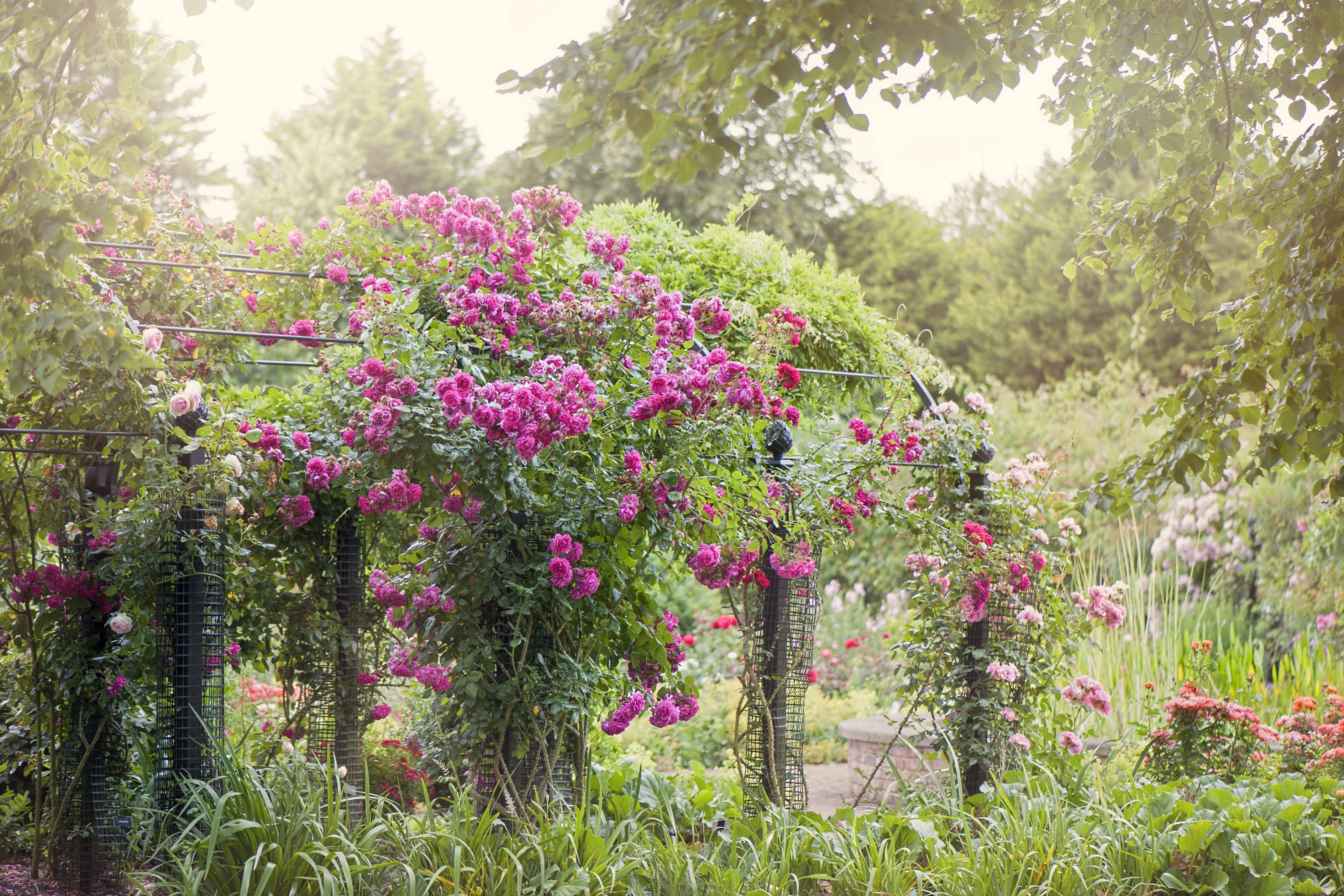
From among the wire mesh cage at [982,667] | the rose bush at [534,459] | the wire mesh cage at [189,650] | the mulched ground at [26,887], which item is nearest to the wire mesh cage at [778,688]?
the rose bush at [534,459]

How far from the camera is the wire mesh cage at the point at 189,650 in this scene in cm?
304

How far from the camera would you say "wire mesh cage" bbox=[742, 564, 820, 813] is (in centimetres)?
371

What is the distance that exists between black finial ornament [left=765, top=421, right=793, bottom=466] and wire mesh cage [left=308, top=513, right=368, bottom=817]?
1.59 m

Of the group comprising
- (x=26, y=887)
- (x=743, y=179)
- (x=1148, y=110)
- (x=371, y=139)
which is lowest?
(x=26, y=887)

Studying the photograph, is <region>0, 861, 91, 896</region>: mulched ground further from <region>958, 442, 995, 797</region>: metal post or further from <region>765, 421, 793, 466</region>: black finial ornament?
<region>958, 442, 995, 797</region>: metal post

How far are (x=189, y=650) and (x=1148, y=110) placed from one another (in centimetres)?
321

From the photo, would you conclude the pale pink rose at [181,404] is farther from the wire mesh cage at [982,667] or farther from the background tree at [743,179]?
the background tree at [743,179]

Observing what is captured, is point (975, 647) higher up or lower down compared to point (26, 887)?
higher up

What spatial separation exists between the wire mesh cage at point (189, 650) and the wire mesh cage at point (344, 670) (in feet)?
2.49

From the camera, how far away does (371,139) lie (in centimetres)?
1619

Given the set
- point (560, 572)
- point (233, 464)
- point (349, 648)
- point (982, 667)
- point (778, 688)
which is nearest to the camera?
point (560, 572)

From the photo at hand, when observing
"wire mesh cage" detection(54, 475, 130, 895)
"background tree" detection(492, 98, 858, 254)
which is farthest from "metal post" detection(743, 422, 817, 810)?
"background tree" detection(492, 98, 858, 254)

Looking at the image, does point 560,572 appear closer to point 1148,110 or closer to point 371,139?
point 1148,110

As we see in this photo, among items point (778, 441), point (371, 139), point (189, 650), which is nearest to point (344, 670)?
point (189, 650)
